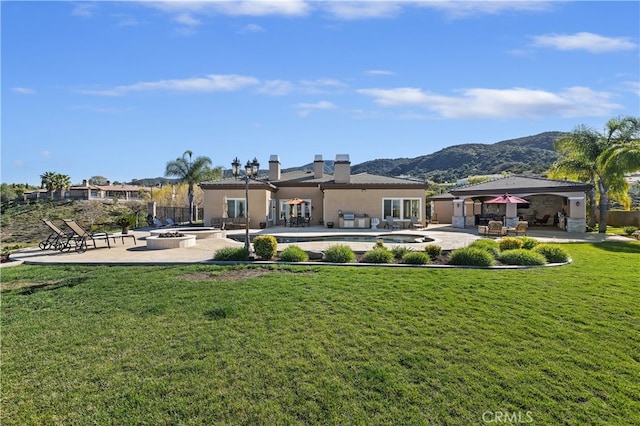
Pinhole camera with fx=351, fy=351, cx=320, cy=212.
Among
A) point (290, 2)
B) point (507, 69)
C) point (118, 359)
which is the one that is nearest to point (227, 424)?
point (118, 359)

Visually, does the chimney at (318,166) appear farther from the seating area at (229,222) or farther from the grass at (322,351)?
the grass at (322,351)

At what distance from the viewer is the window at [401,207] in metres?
24.8

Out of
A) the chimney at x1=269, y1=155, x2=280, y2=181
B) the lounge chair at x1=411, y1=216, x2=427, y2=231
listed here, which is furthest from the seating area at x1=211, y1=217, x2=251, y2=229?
the lounge chair at x1=411, y1=216, x2=427, y2=231

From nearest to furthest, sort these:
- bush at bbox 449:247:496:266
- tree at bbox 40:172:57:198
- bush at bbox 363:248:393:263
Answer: bush at bbox 449:247:496:266, bush at bbox 363:248:393:263, tree at bbox 40:172:57:198

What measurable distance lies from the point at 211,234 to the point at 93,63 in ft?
28.1

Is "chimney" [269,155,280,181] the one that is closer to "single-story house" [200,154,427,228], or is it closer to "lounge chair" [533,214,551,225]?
"single-story house" [200,154,427,228]

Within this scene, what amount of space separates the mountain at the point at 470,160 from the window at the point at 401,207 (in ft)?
179

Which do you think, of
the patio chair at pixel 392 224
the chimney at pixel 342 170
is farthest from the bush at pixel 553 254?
the chimney at pixel 342 170

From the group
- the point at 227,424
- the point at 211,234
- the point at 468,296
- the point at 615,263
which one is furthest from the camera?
the point at 211,234

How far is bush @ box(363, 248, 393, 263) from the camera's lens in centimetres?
1006

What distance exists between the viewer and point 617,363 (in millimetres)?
4492

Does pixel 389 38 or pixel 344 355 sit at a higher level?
pixel 389 38

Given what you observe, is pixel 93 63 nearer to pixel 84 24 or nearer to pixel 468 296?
pixel 84 24

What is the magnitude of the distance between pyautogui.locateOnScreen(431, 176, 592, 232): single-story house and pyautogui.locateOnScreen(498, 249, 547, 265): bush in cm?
1403
